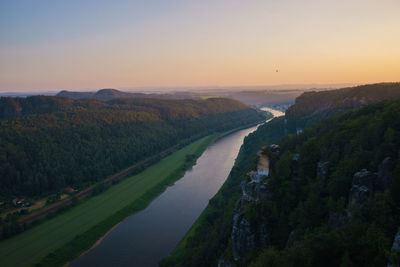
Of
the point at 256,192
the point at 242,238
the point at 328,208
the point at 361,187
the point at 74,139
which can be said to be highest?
the point at 361,187

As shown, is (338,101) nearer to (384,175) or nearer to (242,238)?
(384,175)

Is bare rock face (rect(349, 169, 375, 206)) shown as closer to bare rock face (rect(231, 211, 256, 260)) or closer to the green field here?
bare rock face (rect(231, 211, 256, 260))

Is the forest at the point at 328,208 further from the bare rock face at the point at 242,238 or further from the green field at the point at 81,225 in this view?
the green field at the point at 81,225

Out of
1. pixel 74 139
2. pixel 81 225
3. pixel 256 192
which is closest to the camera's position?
pixel 256 192

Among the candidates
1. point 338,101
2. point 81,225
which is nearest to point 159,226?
point 81,225

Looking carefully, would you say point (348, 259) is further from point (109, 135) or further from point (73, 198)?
point (109, 135)

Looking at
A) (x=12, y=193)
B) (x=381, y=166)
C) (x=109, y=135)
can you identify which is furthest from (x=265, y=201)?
(x=109, y=135)
